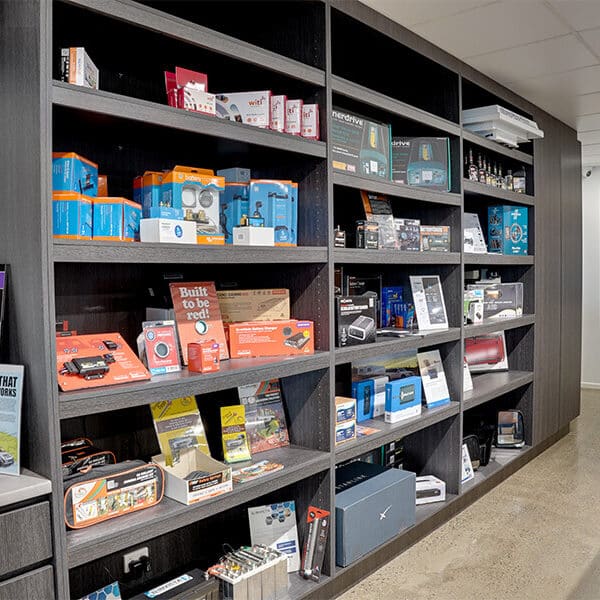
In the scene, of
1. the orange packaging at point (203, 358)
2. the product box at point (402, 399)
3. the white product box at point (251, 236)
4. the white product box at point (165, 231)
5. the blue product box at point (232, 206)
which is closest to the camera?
the white product box at point (165, 231)

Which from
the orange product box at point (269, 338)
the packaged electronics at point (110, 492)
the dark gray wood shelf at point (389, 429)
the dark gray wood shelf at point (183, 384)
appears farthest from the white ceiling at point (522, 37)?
the packaged electronics at point (110, 492)

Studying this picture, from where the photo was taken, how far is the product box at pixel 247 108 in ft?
7.39

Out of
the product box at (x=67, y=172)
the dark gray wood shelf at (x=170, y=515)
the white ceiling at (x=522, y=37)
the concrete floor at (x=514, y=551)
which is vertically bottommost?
the concrete floor at (x=514, y=551)

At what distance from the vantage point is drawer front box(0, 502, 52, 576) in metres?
1.50

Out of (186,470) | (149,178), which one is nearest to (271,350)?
(186,470)

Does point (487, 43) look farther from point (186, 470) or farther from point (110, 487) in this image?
point (110, 487)

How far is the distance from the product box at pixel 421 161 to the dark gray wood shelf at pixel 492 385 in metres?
1.21

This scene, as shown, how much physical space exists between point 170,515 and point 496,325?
2.49m

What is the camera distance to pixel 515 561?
2.82 metres

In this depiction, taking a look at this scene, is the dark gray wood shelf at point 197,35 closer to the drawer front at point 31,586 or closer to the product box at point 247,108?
the product box at point 247,108

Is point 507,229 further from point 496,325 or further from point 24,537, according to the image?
point 24,537

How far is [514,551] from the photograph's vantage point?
2.92m

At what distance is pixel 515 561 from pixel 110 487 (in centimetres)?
197

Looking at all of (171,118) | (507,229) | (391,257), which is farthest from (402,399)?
(171,118)
